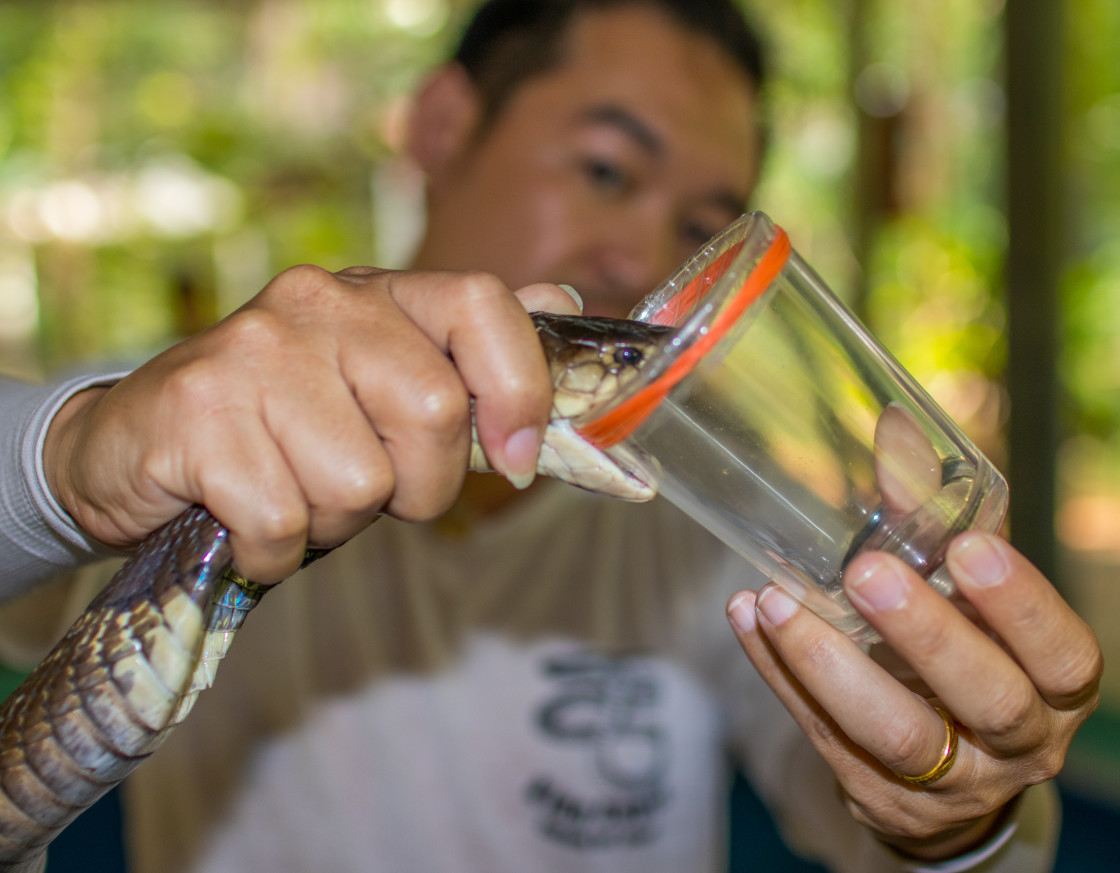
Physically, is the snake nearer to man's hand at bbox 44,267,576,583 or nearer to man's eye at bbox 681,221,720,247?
man's hand at bbox 44,267,576,583

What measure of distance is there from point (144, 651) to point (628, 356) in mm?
325

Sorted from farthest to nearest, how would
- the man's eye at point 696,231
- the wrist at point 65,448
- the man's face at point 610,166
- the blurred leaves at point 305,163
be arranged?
1. the blurred leaves at point 305,163
2. the man's eye at point 696,231
3. the man's face at point 610,166
4. the wrist at point 65,448

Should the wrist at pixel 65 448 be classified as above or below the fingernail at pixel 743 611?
above

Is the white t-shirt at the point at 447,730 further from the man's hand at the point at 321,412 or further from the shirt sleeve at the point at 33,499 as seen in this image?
the man's hand at the point at 321,412

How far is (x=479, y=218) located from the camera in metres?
1.29

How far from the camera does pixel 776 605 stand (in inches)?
22.2

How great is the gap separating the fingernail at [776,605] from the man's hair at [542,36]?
38.9 inches

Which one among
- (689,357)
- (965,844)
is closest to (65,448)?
(689,357)

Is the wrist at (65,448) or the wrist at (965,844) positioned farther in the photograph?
the wrist at (965,844)

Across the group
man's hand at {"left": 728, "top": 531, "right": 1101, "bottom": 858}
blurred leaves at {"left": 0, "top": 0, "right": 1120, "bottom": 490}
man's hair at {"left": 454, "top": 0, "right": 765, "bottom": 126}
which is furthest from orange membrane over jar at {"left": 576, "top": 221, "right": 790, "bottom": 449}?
blurred leaves at {"left": 0, "top": 0, "right": 1120, "bottom": 490}

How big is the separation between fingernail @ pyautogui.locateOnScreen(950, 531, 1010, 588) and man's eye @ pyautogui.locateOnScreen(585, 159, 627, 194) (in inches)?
33.2

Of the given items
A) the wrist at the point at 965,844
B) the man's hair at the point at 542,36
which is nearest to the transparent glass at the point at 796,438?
the wrist at the point at 965,844

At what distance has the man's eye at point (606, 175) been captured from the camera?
3.99 ft

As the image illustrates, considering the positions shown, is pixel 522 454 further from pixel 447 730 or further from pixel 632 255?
pixel 447 730
